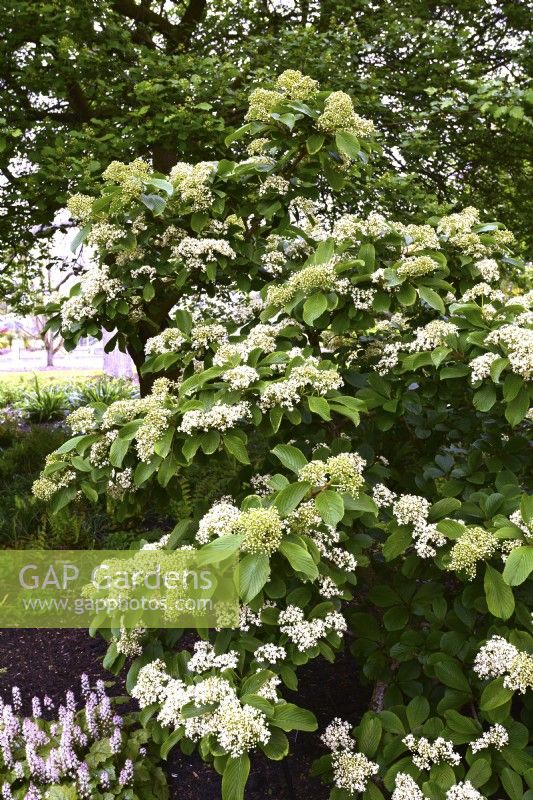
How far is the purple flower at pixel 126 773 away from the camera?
2.13 metres

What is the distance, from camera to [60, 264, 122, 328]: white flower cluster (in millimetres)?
2291

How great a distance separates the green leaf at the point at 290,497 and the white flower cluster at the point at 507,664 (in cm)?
62

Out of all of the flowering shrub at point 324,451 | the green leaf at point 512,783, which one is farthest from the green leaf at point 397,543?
the green leaf at point 512,783

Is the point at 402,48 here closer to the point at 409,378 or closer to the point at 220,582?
the point at 409,378

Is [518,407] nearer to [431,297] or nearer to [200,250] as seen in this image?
[431,297]

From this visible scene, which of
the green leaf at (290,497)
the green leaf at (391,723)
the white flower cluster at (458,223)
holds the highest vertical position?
the white flower cluster at (458,223)

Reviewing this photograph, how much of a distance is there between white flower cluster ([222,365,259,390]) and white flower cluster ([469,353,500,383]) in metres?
0.60

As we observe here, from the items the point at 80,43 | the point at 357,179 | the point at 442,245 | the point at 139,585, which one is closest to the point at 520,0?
the point at 357,179

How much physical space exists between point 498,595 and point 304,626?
494 mm

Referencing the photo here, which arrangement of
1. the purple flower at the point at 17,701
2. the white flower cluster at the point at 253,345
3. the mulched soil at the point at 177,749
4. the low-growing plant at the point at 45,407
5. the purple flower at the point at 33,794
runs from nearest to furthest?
the white flower cluster at the point at 253,345 → the purple flower at the point at 33,794 → the mulched soil at the point at 177,749 → the purple flower at the point at 17,701 → the low-growing plant at the point at 45,407

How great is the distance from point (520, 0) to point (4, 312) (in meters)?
5.78

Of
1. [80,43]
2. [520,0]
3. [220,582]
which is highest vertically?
[520,0]

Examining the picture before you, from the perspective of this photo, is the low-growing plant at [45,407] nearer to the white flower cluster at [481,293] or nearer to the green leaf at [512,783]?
the white flower cluster at [481,293]

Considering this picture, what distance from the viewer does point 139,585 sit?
1.87m
